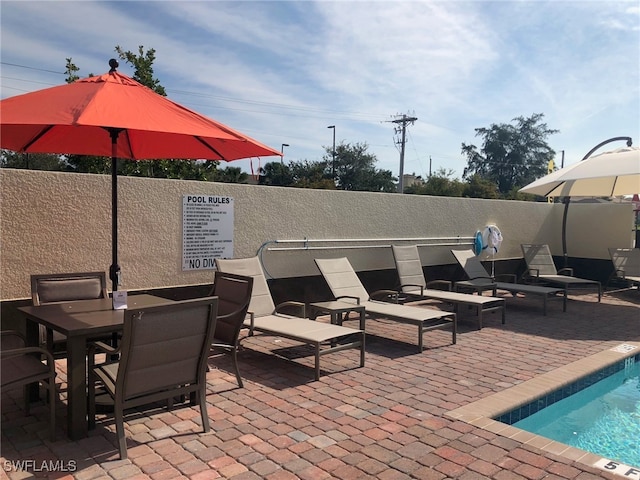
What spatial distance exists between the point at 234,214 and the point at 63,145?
8.05 ft

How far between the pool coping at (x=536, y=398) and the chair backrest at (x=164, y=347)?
81.4 inches

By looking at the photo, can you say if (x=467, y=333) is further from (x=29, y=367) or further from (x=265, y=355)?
(x=29, y=367)

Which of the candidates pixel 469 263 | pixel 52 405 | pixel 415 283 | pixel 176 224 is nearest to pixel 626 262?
pixel 469 263

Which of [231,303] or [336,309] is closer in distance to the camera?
[231,303]

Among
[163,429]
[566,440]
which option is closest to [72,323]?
[163,429]

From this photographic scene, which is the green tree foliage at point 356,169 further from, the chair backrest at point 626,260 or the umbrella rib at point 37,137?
the umbrella rib at point 37,137

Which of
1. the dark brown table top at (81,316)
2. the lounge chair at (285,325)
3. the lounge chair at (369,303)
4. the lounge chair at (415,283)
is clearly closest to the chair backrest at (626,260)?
the lounge chair at (415,283)

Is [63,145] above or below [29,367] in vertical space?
above

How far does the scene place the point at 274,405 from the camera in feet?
13.8

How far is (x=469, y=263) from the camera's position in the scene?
31.9ft

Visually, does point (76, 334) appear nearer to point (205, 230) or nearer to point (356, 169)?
point (205, 230)

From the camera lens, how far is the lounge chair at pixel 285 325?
16.6 ft

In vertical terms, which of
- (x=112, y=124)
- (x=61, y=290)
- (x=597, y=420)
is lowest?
(x=597, y=420)

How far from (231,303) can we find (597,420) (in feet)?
11.7
